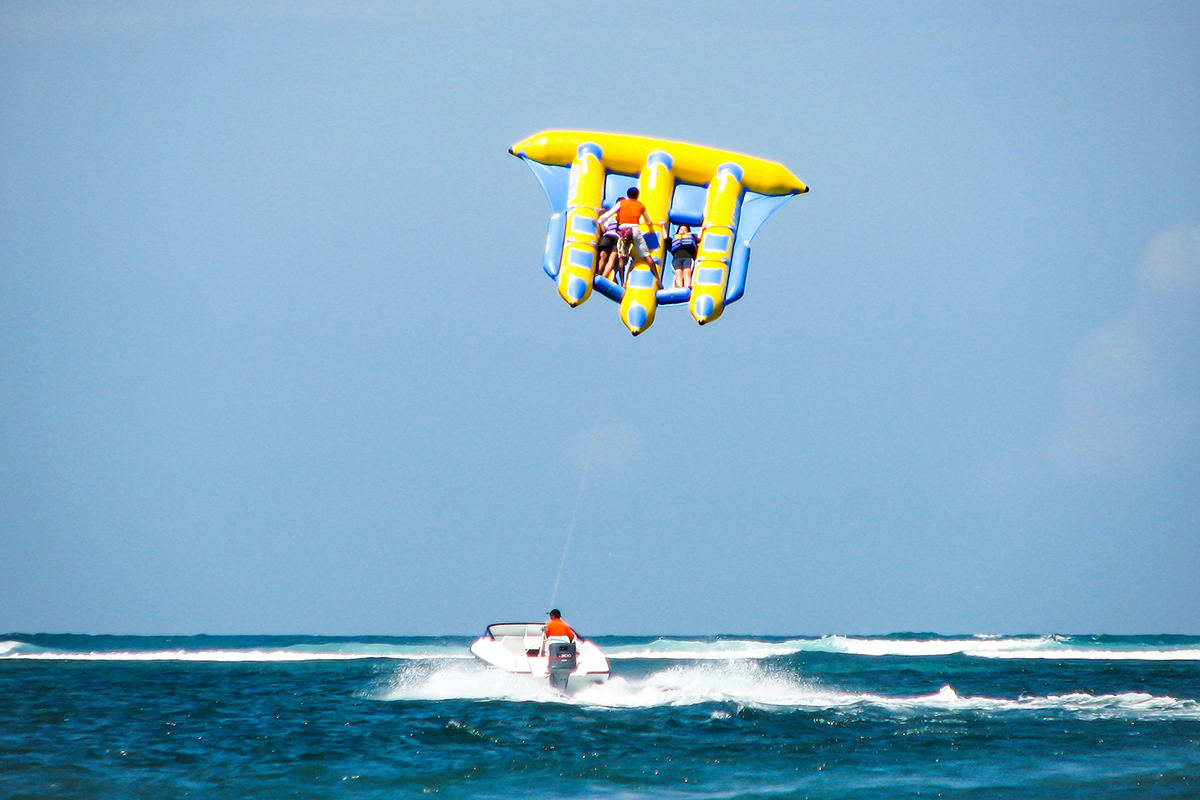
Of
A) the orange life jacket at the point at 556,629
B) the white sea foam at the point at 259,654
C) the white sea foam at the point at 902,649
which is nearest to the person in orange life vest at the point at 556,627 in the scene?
the orange life jacket at the point at 556,629

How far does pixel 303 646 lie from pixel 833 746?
25.0m

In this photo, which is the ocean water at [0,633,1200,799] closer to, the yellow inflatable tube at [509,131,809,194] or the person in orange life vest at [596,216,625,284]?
the person in orange life vest at [596,216,625,284]

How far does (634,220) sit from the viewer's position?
12508 millimetres

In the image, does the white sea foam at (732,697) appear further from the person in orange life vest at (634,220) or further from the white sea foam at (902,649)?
the white sea foam at (902,649)

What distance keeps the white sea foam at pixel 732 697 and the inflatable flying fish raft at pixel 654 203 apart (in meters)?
5.64

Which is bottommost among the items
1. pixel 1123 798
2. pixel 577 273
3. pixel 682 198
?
pixel 1123 798

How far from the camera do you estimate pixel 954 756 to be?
12391 millimetres

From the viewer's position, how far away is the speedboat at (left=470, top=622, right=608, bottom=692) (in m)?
14.6

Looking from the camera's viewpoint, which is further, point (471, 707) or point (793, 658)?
point (793, 658)

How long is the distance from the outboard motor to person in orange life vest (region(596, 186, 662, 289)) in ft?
16.3

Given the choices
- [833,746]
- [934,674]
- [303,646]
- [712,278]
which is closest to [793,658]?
[934,674]

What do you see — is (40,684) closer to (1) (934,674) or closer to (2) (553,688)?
(2) (553,688)

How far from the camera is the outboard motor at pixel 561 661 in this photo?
14.5 m

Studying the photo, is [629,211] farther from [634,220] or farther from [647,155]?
[647,155]
